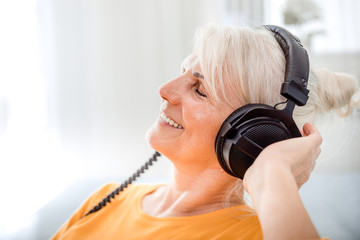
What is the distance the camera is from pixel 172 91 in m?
0.95

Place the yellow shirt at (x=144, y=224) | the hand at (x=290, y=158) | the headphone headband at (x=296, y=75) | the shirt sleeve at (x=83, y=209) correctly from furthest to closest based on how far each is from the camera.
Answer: the shirt sleeve at (x=83, y=209), the yellow shirt at (x=144, y=224), the headphone headband at (x=296, y=75), the hand at (x=290, y=158)

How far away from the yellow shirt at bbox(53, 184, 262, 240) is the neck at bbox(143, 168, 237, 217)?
0.05m

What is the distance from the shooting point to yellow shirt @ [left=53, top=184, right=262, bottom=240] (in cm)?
88

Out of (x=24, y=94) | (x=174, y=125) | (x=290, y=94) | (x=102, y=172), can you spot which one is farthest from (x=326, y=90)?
(x=24, y=94)

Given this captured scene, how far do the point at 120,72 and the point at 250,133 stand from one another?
1.22 meters

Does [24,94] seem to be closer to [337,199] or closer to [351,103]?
[351,103]

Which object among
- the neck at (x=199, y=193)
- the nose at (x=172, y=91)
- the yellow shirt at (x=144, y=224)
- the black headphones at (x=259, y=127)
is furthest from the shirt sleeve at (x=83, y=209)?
the black headphones at (x=259, y=127)

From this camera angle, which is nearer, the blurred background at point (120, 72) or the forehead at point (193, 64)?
the forehead at point (193, 64)

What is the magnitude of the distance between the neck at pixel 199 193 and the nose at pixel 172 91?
0.79 ft

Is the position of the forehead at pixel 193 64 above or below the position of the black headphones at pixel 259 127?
above

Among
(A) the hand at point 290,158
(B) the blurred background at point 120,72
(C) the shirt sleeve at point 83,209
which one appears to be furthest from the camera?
(B) the blurred background at point 120,72

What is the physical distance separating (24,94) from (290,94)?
137 cm

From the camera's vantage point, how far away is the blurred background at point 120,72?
1.65 metres

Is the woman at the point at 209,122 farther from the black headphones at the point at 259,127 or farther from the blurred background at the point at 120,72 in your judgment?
the blurred background at the point at 120,72
